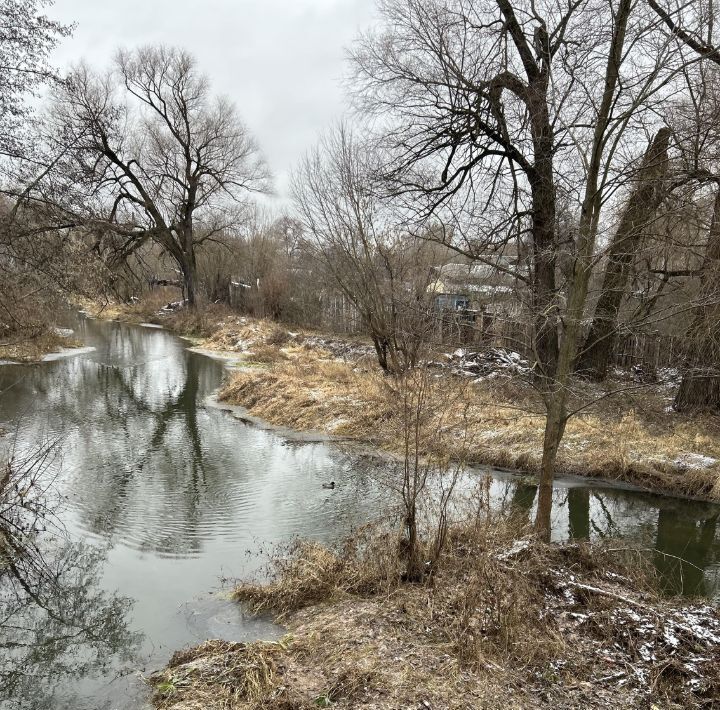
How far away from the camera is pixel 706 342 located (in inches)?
378

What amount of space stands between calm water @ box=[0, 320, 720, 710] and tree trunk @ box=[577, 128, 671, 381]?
2.65 meters

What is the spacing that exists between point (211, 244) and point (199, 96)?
9.09 metres

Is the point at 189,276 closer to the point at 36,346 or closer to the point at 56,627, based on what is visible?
the point at 36,346

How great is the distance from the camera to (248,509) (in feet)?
26.0

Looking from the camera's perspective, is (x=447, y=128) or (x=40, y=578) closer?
(x=40, y=578)

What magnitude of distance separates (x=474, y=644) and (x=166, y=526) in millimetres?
4794

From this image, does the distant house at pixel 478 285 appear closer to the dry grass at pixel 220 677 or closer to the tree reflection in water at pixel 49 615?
the dry grass at pixel 220 677

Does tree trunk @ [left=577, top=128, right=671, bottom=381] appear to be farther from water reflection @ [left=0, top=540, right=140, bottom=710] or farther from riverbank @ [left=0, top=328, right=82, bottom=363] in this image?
riverbank @ [left=0, top=328, right=82, bottom=363]

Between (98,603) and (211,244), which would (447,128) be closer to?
(98,603)

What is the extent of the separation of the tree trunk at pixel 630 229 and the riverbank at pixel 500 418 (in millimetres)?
1004

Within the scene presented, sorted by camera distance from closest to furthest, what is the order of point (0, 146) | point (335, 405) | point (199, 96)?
point (0, 146)
point (335, 405)
point (199, 96)

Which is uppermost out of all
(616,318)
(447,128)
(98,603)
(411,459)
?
(447,128)

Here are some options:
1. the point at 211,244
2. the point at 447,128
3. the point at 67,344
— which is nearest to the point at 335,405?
the point at 447,128

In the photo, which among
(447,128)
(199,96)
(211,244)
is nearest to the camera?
(447,128)
